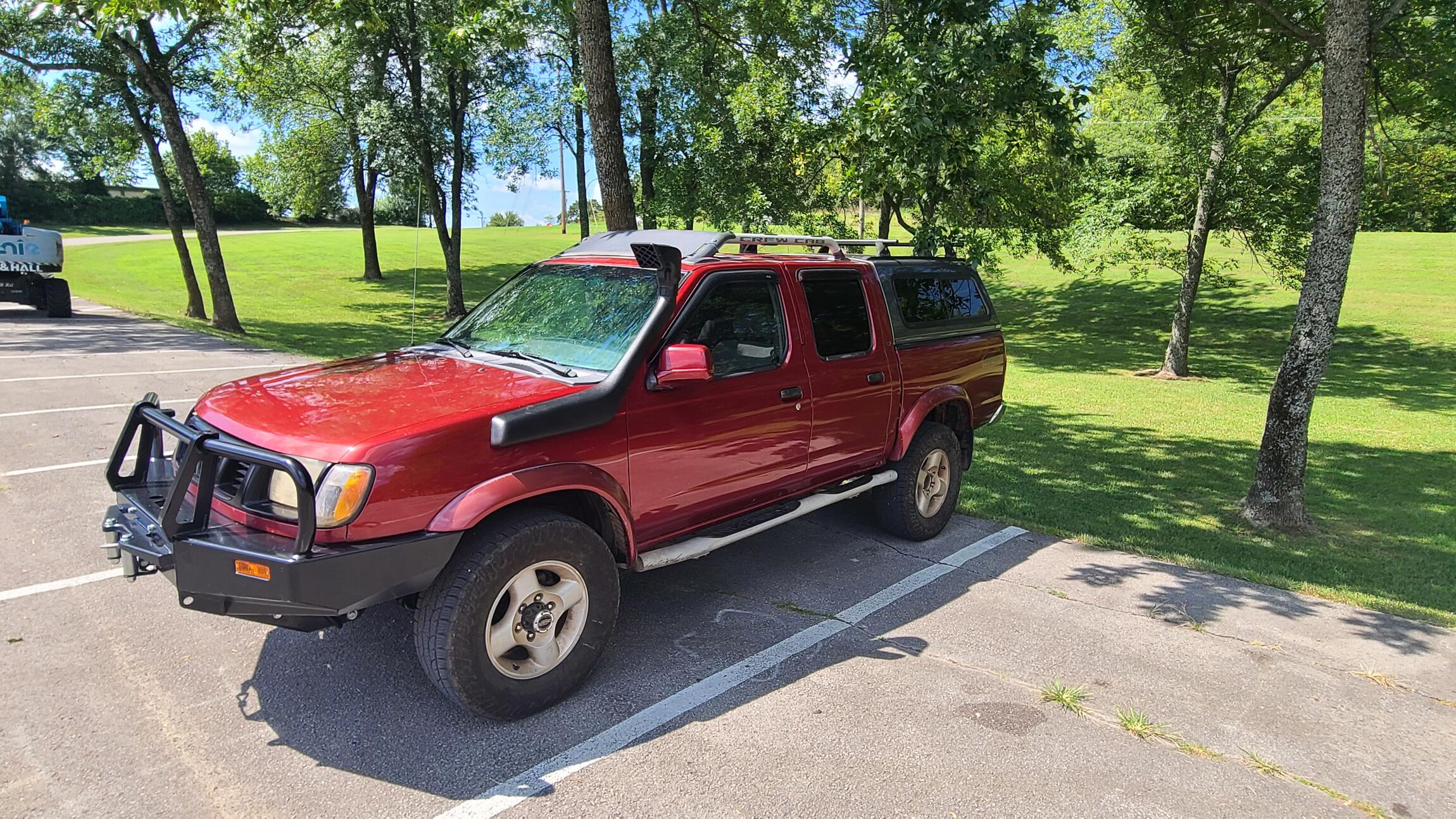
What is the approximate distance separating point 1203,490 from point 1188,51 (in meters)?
9.27

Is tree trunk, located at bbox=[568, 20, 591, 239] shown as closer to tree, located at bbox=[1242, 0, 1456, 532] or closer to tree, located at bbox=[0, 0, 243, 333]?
tree, located at bbox=[0, 0, 243, 333]

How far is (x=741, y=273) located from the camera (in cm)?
462

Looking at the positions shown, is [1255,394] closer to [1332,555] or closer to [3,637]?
[1332,555]

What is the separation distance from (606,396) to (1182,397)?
46.6 ft

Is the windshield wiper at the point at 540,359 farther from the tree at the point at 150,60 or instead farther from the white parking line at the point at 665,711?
the tree at the point at 150,60

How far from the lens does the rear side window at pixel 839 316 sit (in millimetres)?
5035

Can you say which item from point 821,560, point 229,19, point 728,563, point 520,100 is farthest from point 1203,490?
point 520,100

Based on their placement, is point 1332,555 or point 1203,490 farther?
point 1203,490

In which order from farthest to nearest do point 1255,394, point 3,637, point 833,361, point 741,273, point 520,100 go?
point 520,100 < point 1255,394 < point 833,361 < point 741,273 < point 3,637

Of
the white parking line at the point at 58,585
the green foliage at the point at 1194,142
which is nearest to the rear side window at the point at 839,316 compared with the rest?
the white parking line at the point at 58,585

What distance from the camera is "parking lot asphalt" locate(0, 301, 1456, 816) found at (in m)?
3.12

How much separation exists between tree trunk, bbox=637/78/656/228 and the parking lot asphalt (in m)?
14.1

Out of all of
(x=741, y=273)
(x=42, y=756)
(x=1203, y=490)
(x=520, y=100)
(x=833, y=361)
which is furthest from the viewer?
(x=520, y=100)

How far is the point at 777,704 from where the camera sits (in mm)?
3746
